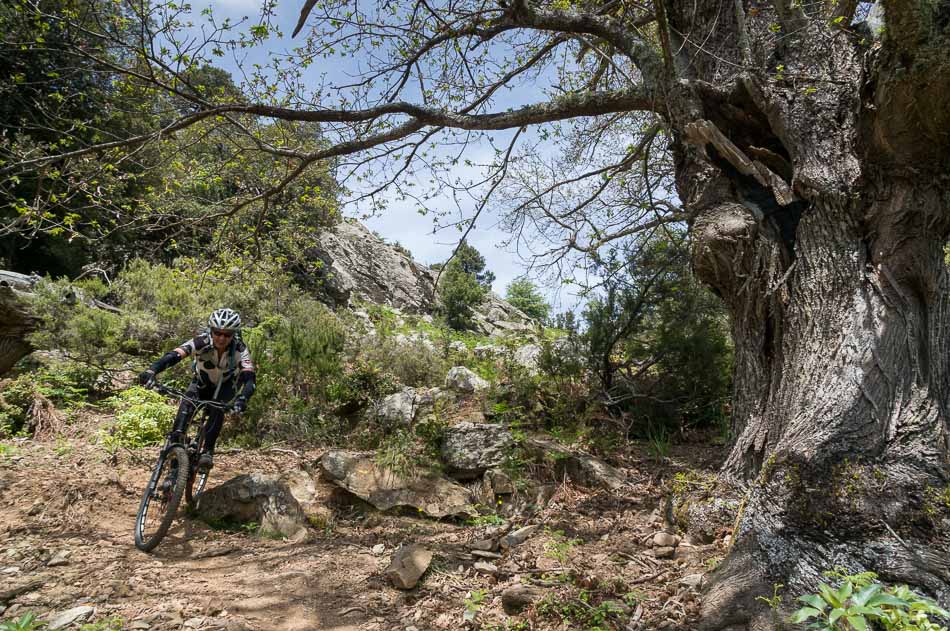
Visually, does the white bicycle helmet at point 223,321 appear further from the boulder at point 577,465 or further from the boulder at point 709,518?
the boulder at point 709,518

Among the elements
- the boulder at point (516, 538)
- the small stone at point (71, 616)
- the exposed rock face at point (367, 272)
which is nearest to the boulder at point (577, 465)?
the boulder at point (516, 538)

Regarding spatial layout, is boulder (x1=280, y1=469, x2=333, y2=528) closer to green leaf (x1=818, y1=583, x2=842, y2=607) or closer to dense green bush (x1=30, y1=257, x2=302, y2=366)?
dense green bush (x1=30, y1=257, x2=302, y2=366)

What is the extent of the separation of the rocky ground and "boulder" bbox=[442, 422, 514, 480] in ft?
Answer: 2.58

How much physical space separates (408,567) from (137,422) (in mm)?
4627

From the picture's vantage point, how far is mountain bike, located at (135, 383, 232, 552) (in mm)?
4070

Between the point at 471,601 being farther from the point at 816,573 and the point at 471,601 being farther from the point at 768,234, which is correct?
the point at 768,234

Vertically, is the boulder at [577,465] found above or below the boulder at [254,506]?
above

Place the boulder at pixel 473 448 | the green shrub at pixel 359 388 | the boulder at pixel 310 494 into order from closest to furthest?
the boulder at pixel 310 494
the boulder at pixel 473 448
the green shrub at pixel 359 388

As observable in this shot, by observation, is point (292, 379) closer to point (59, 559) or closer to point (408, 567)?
point (59, 559)

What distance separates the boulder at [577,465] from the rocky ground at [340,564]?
11 cm

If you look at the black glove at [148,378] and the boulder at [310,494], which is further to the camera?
the boulder at [310,494]

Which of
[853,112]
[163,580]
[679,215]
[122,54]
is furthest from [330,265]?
[853,112]

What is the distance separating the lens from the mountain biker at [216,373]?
14.9ft

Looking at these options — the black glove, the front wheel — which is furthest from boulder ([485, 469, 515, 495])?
the black glove
